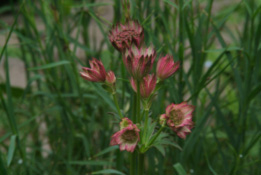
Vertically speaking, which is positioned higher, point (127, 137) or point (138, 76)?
point (138, 76)

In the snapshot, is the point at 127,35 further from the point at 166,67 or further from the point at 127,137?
the point at 127,137

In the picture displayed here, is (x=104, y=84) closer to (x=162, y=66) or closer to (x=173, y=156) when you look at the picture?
(x=162, y=66)

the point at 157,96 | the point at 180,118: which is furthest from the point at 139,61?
the point at 157,96

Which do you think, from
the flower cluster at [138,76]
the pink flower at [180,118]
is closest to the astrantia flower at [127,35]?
the flower cluster at [138,76]

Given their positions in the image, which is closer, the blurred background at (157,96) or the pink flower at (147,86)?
the pink flower at (147,86)

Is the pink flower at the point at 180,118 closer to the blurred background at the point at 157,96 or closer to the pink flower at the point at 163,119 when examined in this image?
the pink flower at the point at 163,119

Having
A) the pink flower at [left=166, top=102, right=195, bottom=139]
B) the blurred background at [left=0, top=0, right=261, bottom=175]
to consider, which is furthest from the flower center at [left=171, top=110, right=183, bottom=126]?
the blurred background at [left=0, top=0, right=261, bottom=175]

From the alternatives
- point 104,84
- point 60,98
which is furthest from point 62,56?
point 104,84
